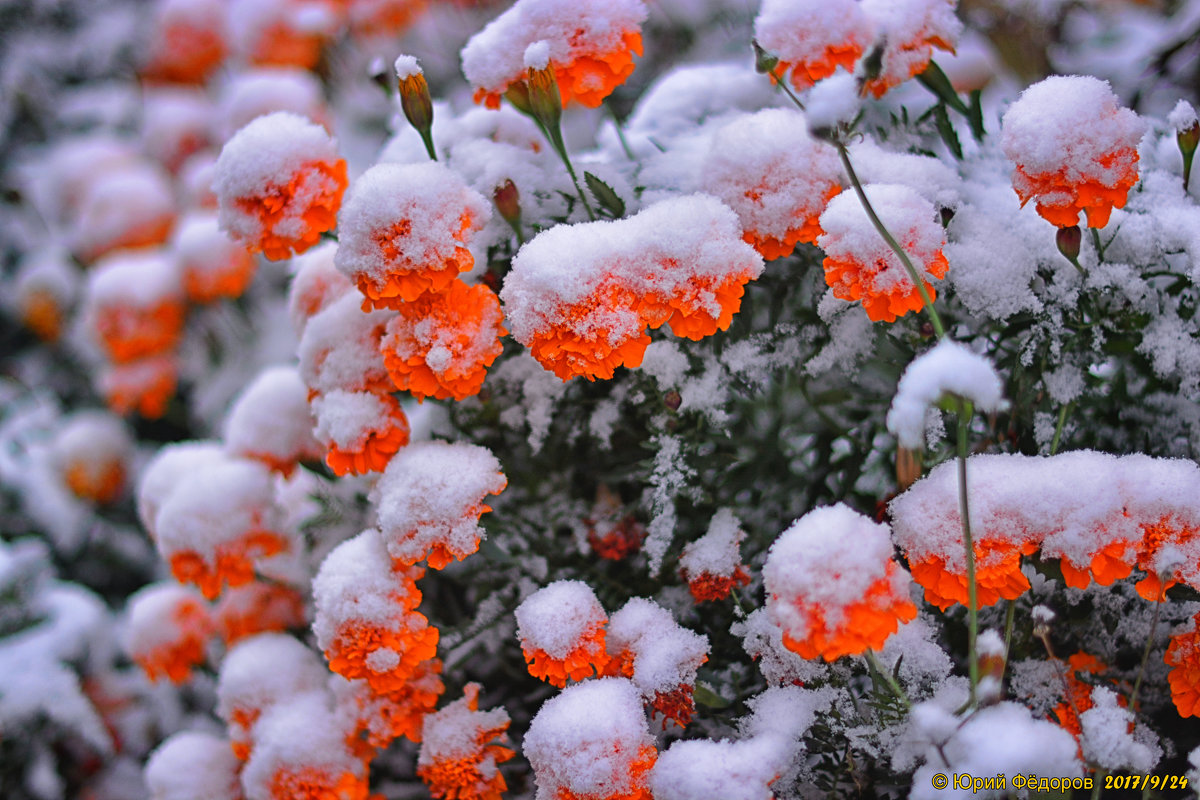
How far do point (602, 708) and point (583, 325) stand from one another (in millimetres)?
438

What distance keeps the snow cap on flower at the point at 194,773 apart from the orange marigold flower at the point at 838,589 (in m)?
0.99

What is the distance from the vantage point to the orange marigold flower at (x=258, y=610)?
145cm

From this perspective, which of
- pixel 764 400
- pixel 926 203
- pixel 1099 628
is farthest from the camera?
pixel 764 400

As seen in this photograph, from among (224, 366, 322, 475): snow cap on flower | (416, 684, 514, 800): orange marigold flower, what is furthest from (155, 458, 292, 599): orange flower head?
(416, 684, 514, 800): orange marigold flower

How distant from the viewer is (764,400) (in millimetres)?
1240

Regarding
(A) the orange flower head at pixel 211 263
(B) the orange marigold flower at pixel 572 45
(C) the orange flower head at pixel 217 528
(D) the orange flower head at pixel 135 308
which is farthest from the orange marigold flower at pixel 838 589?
(D) the orange flower head at pixel 135 308

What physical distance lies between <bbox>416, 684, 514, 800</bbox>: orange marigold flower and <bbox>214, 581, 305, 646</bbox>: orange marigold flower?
50cm

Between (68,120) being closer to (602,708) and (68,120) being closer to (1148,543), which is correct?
(602,708)

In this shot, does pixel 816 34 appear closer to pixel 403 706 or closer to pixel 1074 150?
pixel 1074 150

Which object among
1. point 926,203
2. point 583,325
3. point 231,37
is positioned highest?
point 231,37

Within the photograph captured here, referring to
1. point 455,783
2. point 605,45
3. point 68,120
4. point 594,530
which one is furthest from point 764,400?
point 68,120

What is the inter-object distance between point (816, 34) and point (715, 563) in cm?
70

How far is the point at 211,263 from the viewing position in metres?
2.00

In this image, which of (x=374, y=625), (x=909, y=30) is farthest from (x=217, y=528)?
(x=909, y=30)
